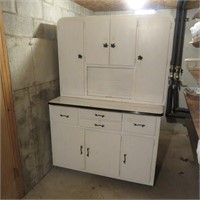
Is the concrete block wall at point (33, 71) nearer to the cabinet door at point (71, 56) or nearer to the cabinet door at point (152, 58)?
the cabinet door at point (71, 56)

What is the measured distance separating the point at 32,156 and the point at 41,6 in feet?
5.09

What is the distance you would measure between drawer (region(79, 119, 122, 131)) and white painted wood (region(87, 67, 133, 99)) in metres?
0.34

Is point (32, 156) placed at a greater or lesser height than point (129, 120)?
lesser

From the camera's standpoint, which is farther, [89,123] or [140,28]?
[89,123]

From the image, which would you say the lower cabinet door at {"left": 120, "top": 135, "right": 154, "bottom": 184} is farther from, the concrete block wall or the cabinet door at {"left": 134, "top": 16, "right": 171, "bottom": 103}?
the concrete block wall

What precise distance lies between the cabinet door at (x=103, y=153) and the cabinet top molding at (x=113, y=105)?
290 mm

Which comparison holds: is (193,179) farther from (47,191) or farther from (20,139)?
(20,139)

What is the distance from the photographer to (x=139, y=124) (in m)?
1.83

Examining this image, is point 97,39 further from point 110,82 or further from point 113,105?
point 113,105

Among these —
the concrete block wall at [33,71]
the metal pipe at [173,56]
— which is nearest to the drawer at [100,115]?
the concrete block wall at [33,71]

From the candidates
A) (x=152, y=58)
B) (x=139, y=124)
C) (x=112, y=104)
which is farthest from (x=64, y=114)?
(x=152, y=58)

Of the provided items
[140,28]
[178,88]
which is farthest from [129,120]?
[178,88]

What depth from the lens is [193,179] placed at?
2.18 m

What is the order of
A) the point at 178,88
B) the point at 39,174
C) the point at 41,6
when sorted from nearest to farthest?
the point at 41,6 < the point at 39,174 < the point at 178,88
